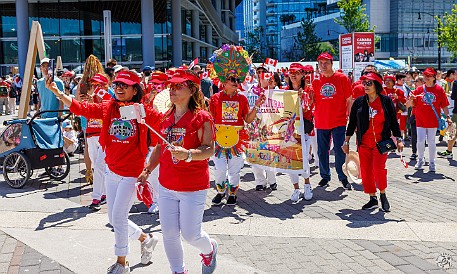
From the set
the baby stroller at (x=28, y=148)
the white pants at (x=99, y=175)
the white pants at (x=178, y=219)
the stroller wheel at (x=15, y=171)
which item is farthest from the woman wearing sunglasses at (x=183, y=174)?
the stroller wheel at (x=15, y=171)

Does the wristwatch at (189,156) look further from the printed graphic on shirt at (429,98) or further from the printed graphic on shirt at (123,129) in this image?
the printed graphic on shirt at (429,98)

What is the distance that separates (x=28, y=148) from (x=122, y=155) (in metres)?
4.67

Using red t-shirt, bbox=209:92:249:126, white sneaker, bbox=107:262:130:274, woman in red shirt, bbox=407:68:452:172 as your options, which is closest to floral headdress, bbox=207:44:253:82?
red t-shirt, bbox=209:92:249:126

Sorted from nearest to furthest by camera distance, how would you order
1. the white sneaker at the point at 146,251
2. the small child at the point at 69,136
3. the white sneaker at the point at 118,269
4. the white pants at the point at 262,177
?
the white sneaker at the point at 118,269 < the white sneaker at the point at 146,251 < the white pants at the point at 262,177 < the small child at the point at 69,136

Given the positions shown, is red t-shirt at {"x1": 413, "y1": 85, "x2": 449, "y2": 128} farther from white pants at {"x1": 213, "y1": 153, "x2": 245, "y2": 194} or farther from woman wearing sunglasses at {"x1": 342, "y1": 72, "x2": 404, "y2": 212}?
white pants at {"x1": 213, "y1": 153, "x2": 245, "y2": 194}

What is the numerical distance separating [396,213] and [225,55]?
3.20m

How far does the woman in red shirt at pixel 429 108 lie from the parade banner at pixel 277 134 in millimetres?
3389

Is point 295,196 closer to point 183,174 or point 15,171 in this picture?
point 183,174

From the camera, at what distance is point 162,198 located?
461 cm

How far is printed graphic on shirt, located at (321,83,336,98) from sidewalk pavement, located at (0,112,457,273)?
157cm

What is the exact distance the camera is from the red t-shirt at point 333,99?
890 centimetres

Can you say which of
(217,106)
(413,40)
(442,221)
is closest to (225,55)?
(217,106)

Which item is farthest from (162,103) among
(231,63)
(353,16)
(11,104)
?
(353,16)

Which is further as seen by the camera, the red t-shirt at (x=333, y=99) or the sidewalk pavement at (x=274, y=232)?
the red t-shirt at (x=333, y=99)
